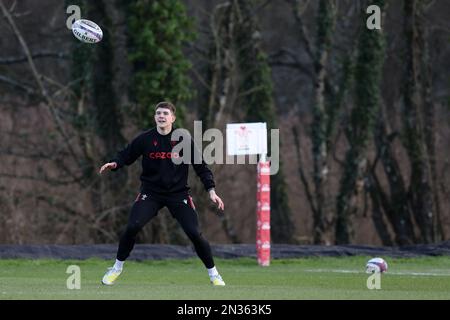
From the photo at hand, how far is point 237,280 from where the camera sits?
17.9 m

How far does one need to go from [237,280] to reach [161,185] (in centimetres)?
311

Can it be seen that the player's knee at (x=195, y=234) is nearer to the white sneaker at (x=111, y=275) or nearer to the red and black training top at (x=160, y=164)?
the red and black training top at (x=160, y=164)

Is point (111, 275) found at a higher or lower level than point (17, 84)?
lower

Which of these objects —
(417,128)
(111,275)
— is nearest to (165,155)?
Answer: (111,275)

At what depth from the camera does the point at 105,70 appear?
3275 centimetres

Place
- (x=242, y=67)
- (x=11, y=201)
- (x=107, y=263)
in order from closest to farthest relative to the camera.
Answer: (x=107, y=263), (x=11, y=201), (x=242, y=67)

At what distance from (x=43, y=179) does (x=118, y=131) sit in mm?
2272

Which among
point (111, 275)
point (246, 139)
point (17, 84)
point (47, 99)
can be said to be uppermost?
point (17, 84)

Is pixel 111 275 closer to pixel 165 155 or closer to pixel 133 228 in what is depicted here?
pixel 133 228

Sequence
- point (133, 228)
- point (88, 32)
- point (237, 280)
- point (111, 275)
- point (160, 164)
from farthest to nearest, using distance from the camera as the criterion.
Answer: point (88, 32)
point (237, 280)
point (111, 275)
point (160, 164)
point (133, 228)

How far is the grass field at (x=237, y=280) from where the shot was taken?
46.0 feet

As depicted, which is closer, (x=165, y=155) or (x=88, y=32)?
(x=165, y=155)
